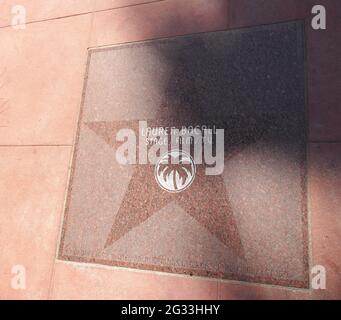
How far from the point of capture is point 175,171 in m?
2.46

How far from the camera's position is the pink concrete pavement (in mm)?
2152

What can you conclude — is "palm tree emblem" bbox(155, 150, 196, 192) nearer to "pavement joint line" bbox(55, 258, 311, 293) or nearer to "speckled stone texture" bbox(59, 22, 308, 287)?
"speckled stone texture" bbox(59, 22, 308, 287)

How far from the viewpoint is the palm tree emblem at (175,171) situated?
94.8 inches

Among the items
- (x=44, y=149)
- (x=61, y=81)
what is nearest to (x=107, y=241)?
(x=44, y=149)

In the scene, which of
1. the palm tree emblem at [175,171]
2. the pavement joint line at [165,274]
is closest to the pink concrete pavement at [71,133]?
the pavement joint line at [165,274]

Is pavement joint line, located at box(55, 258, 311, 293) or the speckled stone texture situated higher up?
the speckled stone texture

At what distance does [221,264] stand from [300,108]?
1.26 m

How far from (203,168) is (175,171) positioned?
21cm

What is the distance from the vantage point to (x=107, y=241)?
2.38 metres

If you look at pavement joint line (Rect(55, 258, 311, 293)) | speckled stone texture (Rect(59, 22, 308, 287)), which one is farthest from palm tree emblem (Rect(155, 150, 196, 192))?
pavement joint line (Rect(55, 258, 311, 293))

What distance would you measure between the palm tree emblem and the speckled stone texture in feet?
0.16

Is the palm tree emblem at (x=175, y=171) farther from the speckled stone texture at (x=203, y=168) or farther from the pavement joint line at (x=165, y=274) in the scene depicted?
the pavement joint line at (x=165, y=274)

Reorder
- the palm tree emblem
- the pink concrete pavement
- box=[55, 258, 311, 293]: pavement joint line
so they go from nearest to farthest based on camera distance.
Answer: box=[55, 258, 311, 293]: pavement joint line → the pink concrete pavement → the palm tree emblem

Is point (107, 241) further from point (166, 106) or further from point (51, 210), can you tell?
point (166, 106)
